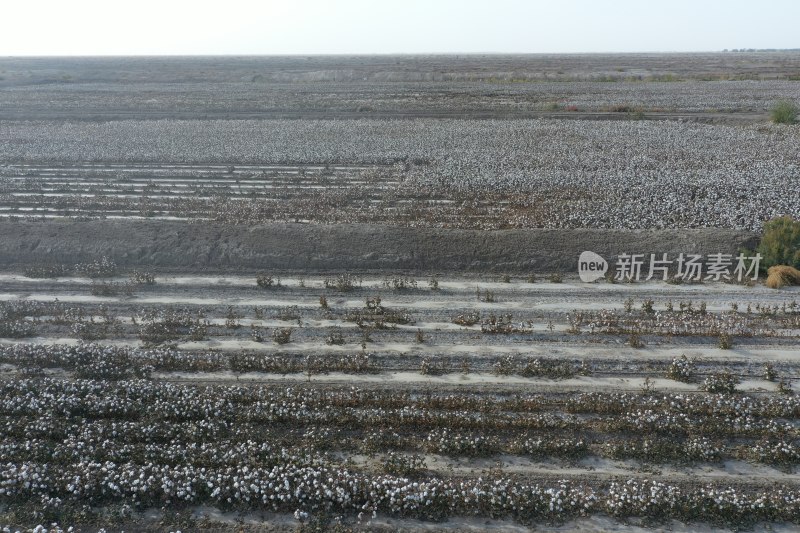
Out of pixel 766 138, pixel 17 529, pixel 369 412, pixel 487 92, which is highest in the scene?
pixel 487 92

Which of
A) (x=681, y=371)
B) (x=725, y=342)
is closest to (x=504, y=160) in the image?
(x=725, y=342)

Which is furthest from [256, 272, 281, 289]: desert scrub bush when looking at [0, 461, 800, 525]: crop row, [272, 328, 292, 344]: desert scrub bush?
[0, 461, 800, 525]: crop row

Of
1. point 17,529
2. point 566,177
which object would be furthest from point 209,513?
point 566,177

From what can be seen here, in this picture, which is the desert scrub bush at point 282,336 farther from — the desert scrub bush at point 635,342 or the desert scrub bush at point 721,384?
the desert scrub bush at point 721,384

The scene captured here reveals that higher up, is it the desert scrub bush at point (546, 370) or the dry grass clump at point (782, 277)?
the dry grass clump at point (782, 277)

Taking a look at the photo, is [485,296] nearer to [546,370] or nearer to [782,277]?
[546,370]

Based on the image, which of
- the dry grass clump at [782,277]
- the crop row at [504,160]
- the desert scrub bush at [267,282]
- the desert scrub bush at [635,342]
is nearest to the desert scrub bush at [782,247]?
the dry grass clump at [782,277]

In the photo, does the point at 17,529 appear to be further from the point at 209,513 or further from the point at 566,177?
the point at 566,177
